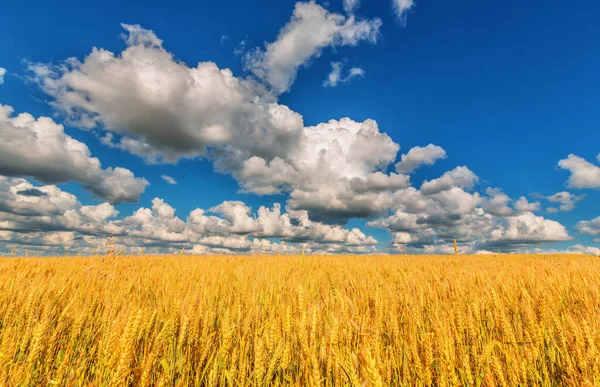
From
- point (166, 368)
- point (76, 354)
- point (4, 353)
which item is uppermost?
point (4, 353)

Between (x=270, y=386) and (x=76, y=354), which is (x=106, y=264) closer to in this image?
(x=76, y=354)

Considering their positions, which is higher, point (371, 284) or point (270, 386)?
point (371, 284)

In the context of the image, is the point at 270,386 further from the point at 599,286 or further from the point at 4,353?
the point at 599,286

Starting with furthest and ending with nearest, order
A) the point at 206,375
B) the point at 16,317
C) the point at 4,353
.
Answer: the point at 16,317
the point at 206,375
the point at 4,353

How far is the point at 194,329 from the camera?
8.54 feet

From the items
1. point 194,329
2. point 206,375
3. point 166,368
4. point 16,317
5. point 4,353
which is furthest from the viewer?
point 16,317

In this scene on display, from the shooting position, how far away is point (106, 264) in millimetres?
6926

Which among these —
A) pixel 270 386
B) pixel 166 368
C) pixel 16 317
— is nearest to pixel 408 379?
pixel 270 386

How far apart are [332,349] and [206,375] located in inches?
42.0

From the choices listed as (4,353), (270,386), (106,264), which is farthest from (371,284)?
(106,264)

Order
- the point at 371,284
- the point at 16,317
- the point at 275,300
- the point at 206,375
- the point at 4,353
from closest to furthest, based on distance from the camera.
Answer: the point at 4,353
the point at 206,375
the point at 16,317
the point at 275,300
the point at 371,284

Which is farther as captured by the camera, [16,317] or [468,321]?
[16,317]

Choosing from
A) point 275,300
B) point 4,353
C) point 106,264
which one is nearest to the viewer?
point 4,353

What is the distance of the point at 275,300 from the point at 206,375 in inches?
69.5
